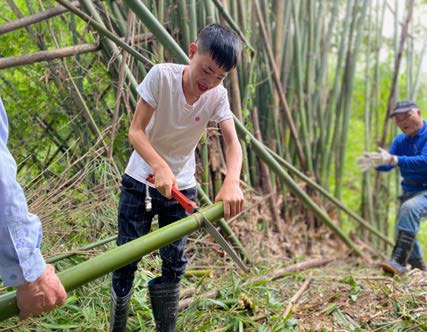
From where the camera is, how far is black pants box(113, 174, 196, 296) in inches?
68.2

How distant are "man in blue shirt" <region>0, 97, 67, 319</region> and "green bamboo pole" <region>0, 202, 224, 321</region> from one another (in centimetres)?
3

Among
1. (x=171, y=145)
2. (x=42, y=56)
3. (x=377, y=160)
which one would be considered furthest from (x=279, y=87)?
(x=171, y=145)

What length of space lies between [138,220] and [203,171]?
988mm

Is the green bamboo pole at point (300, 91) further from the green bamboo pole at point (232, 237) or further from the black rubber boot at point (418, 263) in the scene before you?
the green bamboo pole at point (232, 237)

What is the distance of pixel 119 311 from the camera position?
174 centimetres

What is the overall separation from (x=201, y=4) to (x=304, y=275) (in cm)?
175

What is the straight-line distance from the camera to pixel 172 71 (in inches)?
64.5

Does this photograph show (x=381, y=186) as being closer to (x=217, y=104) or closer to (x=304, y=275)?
(x=304, y=275)

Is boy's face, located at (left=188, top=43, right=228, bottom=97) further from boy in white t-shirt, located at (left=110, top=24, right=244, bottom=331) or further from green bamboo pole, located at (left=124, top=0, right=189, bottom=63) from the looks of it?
green bamboo pole, located at (left=124, top=0, right=189, bottom=63)

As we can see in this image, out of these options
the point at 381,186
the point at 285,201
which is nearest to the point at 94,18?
the point at 285,201

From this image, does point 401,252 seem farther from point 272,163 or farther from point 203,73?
point 203,73

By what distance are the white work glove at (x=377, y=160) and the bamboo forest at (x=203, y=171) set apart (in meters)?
0.01

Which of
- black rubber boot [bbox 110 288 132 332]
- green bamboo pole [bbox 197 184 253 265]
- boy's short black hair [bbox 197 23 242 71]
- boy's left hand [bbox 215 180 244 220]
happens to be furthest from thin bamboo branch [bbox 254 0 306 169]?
black rubber boot [bbox 110 288 132 332]

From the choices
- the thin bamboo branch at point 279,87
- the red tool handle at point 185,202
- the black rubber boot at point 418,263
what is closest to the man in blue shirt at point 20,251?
the red tool handle at point 185,202
